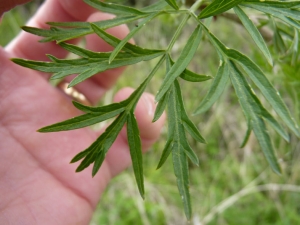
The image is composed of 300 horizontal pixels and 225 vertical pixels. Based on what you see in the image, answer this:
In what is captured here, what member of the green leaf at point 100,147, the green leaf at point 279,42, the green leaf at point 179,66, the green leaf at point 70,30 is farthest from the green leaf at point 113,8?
the green leaf at point 279,42

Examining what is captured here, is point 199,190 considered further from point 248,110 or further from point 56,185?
point 248,110

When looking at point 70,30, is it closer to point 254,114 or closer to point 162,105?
point 162,105

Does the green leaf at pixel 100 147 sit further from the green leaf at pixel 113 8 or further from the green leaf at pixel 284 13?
the green leaf at pixel 284 13

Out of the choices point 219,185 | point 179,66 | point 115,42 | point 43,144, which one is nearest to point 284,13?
point 179,66

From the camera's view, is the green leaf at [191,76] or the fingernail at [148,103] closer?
the green leaf at [191,76]

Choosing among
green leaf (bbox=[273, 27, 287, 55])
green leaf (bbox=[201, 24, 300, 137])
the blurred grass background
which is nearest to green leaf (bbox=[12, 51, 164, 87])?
green leaf (bbox=[201, 24, 300, 137])

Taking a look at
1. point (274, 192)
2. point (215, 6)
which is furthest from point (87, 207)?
point (274, 192)

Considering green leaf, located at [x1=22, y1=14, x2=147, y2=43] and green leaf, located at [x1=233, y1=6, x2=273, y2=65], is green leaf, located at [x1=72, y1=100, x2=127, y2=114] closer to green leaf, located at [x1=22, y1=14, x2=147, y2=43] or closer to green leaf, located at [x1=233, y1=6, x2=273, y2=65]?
green leaf, located at [x1=22, y1=14, x2=147, y2=43]
